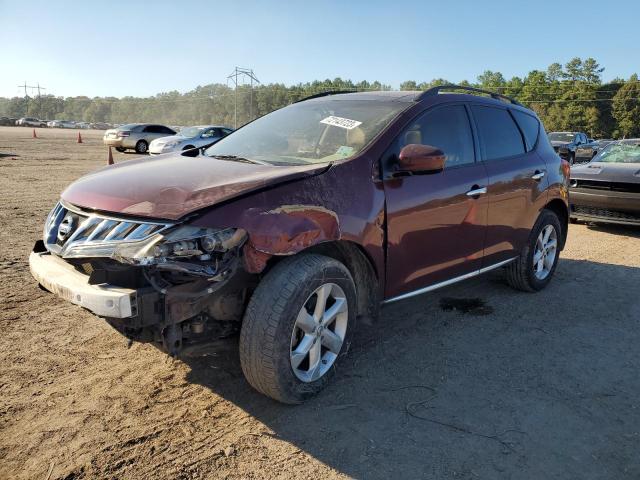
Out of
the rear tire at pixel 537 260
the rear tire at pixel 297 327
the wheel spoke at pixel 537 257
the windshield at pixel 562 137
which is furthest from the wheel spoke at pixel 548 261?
the windshield at pixel 562 137

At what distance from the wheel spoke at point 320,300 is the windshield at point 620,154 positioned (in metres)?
8.17

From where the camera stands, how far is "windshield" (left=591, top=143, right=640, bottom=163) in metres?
9.13

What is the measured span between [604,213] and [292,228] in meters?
7.42

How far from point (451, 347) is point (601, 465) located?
142cm

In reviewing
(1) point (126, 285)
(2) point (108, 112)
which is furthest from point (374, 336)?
(2) point (108, 112)

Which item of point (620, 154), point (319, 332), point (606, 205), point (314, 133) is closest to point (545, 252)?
point (314, 133)

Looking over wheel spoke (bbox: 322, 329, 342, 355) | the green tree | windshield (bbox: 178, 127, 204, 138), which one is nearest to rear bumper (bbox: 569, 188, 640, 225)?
wheel spoke (bbox: 322, 329, 342, 355)

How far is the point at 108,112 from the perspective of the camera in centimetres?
16138

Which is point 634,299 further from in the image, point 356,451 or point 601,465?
point 356,451

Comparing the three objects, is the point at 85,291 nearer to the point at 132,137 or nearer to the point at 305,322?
the point at 305,322

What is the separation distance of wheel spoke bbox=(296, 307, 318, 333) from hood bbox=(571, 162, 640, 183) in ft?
23.5

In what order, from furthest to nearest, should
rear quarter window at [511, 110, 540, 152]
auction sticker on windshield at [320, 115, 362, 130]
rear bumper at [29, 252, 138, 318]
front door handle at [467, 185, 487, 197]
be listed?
1. rear quarter window at [511, 110, 540, 152]
2. front door handle at [467, 185, 487, 197]
3. auction sticker on windshield at [320, 115, 362, 130]
4. rear bumper at [29, 252, 138, 318]

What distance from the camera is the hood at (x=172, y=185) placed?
2723mm

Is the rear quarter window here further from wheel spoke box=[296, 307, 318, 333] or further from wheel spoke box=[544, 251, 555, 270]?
wheel spoke box=[296, 307, 318, 333]
